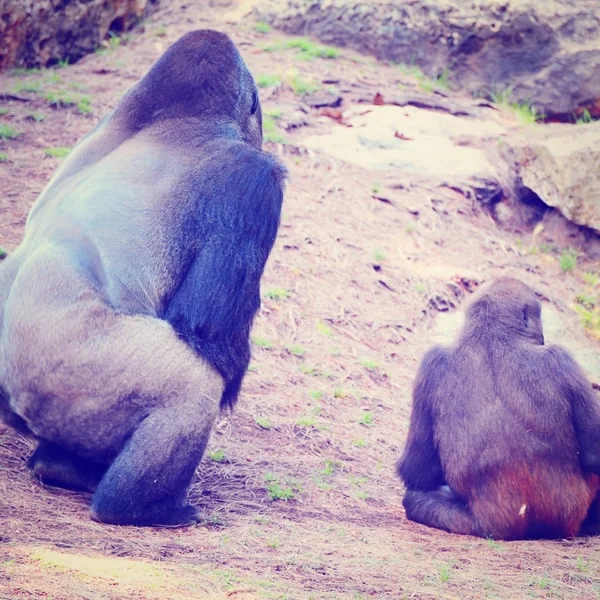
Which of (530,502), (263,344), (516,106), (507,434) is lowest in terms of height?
(263,344)

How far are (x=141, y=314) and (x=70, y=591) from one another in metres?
1.34

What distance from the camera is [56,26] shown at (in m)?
9.72

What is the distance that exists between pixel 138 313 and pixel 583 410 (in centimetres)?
215

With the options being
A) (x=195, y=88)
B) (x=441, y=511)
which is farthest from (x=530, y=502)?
(x=195, y=88)

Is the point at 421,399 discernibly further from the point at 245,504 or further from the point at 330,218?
the point at 330,218

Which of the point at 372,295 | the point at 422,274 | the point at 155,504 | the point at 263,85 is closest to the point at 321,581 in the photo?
the point at 155,504

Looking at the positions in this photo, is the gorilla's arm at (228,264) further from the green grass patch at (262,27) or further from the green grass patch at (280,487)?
the green grass patch at (262,27)

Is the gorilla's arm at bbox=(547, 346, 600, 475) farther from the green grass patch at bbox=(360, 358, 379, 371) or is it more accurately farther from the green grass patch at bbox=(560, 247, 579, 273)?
the green grass patch at bbox=(560, 247, 579, 273)

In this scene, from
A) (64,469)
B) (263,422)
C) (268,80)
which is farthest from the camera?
(268,80)

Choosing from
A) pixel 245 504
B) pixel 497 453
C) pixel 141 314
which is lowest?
pixel 245 504

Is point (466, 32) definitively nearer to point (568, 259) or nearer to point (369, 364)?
point (568, 259)

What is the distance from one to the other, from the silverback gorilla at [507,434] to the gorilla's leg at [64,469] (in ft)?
5.15

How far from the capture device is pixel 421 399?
436 cm

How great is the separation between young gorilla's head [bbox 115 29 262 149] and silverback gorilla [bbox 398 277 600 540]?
156 centimetres
